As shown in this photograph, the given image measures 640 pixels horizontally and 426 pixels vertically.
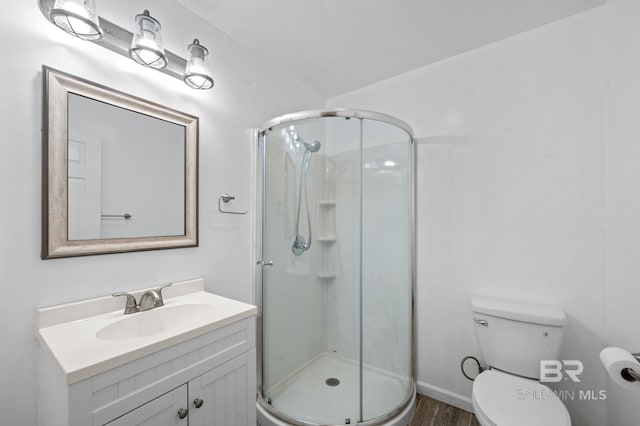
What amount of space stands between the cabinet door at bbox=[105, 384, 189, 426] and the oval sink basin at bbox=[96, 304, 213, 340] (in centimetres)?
23

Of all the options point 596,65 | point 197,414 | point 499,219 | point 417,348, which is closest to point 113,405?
point 197,414

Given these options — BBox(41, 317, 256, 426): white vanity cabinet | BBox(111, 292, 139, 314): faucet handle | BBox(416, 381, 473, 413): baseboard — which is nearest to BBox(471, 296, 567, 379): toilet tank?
BBox(416, 381, 473, 413): baseboard

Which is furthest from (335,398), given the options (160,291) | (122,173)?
(122,173)

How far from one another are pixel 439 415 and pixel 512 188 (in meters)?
1.53

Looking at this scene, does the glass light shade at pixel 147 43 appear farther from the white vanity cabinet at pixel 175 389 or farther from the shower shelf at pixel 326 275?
the shower shelf at pixel 326 275

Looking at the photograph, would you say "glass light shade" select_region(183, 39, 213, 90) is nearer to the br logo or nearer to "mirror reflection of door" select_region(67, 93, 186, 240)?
"mirror reflection of door" select_region(67, 93, 186, 240)

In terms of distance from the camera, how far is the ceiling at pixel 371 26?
148cm

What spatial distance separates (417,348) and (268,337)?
1.11 m

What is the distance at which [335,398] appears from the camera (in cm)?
173

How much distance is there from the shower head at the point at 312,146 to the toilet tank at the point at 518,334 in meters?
1.39

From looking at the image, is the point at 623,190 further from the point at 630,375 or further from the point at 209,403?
Answer: the point at 209,403

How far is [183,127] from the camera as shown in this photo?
58.3 inches

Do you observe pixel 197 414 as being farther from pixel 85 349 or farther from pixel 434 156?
pixel 434 156

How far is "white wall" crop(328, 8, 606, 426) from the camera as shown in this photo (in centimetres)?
149
